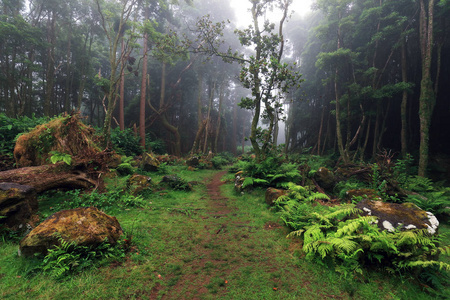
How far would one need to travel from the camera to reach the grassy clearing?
2.31 meters

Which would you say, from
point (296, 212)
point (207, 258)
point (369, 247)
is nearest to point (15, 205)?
point (207, 258)

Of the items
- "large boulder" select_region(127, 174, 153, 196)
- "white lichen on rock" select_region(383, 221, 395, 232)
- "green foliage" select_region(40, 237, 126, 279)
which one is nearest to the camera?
"green foliage" select_region(40, 237, 126, 279)

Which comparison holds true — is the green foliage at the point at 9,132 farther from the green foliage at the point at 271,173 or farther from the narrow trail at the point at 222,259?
the green foliage at the point at 271,173

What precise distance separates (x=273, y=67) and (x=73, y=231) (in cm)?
847

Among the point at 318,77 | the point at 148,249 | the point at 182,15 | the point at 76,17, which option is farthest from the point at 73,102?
the point at 318,77

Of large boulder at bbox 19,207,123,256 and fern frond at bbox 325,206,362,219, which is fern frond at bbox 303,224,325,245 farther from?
large boulder at bbox 19,207,123,256

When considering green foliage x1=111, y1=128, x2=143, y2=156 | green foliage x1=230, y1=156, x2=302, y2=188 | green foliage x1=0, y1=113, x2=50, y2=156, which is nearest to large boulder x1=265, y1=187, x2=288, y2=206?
green foliage x1=230, y1=156, x2=302, y2=188

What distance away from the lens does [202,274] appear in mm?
2803

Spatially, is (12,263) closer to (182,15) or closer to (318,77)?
(318,77)

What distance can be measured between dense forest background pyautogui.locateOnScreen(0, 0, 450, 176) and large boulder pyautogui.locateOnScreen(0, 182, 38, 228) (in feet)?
10.3

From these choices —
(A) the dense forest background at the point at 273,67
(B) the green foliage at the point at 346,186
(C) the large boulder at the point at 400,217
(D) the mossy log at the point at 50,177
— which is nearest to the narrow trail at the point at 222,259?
(C) the large boulder at the point at 400,217

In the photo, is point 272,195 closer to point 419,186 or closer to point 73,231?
point 73,231

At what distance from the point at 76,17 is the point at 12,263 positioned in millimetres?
24874

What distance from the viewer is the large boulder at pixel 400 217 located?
3.23m
